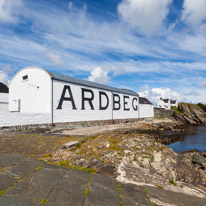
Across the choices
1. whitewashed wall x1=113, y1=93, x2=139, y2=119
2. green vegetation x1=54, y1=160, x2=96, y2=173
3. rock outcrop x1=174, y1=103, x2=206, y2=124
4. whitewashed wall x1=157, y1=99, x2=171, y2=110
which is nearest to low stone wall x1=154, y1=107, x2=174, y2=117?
rock outcrop x1=174, y1=103, x2=206, y2=124

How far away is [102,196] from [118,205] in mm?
387

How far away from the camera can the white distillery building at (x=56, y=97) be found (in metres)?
17.2

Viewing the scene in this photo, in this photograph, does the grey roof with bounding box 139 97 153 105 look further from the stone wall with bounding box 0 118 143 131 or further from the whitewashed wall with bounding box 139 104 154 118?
the stone wall with bounding box 0 118 143 131

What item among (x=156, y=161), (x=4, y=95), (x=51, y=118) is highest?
(x=4, y=95)

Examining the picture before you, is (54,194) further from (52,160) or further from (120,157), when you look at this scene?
(120,157)

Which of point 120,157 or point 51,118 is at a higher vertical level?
point 51,118

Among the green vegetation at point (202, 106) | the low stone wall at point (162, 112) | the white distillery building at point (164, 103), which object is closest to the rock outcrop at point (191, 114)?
the green vegetation at point (202, 106)

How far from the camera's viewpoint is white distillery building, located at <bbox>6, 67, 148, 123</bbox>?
17234 mm

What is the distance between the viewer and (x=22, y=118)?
14.3m

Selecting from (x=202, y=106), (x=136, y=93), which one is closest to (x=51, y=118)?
(x=136, y=93)

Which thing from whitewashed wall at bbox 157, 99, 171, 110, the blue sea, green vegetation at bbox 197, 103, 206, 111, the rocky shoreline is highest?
whitewashed wall at bbox 157, 99, 171, 110

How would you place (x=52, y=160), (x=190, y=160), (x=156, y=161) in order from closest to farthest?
(x=52, y=160), (x=156, y=161), (x=190, y=160)

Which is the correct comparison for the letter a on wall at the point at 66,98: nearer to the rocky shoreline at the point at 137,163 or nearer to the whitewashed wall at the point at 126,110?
the whitewashed wall at the point at 126,110

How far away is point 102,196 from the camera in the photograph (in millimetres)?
3154
